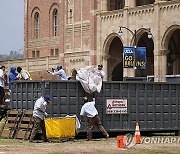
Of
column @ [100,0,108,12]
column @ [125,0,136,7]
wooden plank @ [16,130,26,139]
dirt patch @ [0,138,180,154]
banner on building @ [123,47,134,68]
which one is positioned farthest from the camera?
column @ [100,0,108,12]

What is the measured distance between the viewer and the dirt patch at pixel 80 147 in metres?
17.3

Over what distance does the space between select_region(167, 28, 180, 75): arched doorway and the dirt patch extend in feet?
110

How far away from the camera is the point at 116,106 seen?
2262 cm

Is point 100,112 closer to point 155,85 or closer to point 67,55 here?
point 155,85

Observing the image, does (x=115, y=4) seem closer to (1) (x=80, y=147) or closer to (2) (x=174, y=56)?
(2) (x=174, y=56)

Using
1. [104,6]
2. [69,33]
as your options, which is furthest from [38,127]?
[69,33]

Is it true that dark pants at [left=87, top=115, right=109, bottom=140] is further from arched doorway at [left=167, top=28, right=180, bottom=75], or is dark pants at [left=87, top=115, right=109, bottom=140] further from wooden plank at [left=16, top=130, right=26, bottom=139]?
arched doorway at [left=167, top=28, right=180, bottom=75]

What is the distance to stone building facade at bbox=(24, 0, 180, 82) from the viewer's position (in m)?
47.6

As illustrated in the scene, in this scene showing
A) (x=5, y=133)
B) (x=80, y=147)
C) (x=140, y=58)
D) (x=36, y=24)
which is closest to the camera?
(x=80, y=147)

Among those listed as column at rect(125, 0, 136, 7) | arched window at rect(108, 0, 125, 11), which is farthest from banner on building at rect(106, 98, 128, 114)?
arched window at rect(108, 0, 125, 11)

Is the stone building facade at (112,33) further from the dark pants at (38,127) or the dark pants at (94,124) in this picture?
the dark pants at (38,127)

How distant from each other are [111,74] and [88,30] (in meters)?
4.63

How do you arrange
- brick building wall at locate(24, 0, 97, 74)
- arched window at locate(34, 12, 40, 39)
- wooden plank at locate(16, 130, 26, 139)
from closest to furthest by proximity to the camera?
wooden plank at locate(16, 130, 26, 139) → brick building wall at locate(24, 0, 97, 74) → arched window at locate(34, 12, 40, 39)

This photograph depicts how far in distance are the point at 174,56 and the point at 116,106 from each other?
32.3m
